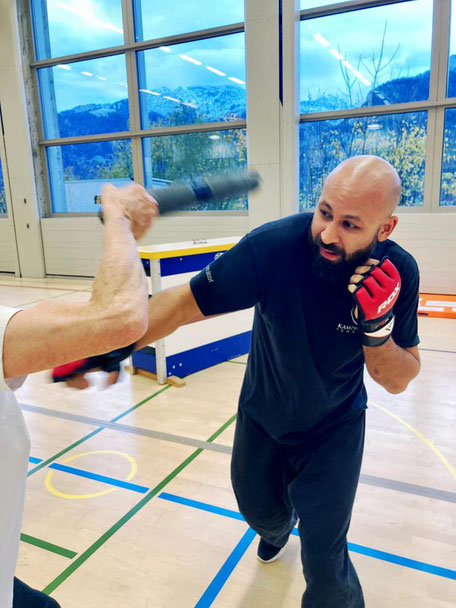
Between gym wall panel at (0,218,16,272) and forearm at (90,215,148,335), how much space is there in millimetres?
9821

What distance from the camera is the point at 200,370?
178 inches

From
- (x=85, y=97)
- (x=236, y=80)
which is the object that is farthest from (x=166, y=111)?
(x=85, y=97)

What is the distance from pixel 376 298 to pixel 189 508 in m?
1.57

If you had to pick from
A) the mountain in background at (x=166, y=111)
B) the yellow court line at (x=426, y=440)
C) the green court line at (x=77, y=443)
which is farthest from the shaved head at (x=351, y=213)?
the mountain in background at (x=166, y=111)

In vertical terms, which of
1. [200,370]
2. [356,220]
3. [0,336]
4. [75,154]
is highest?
[75,154]

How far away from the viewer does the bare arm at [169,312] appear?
1733 mm

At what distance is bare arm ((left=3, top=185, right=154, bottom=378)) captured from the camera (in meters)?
0.93

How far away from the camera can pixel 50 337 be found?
→ 0.94 metres

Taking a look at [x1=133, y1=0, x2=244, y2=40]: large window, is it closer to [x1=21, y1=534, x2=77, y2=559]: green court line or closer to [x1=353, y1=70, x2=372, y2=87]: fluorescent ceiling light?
[x1=353, y1=70, x2=372, y2=87]: fluorescent ceiling light

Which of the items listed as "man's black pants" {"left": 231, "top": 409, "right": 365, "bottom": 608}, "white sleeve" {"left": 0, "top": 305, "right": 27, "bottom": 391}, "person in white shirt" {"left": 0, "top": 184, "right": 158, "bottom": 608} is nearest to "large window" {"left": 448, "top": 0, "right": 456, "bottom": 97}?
"man's black pants" {"left": 231, "top": 409, "right": 365, "bottom": 608}

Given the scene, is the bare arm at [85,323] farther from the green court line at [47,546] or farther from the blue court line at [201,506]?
the blue court line at [201,506]

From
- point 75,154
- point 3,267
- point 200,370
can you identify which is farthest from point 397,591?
point 3,267

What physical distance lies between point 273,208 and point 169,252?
3.71 meters

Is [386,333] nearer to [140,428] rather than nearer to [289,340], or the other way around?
[289,340]
